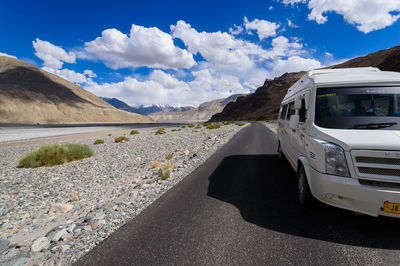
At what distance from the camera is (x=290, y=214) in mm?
3801

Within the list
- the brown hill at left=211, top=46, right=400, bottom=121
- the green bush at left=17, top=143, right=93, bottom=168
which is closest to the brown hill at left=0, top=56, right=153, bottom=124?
the brown hill at left=211, top=46, right=400, bottom=121

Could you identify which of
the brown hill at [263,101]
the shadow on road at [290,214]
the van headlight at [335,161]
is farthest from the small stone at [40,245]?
the brown hill at [263,101]

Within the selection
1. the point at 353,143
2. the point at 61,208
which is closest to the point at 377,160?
the point at 353,143

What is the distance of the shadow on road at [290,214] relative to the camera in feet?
10.0

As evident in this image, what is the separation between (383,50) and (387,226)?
129m

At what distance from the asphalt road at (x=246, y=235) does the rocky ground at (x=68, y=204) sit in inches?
19.8

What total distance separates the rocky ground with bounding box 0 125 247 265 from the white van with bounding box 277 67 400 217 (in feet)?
12.4

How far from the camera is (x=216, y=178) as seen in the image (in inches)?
241

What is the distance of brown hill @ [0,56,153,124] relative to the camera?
272 ft

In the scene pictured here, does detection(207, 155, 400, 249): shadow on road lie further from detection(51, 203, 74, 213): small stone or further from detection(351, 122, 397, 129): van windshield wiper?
detection(51, 203, 74, 213): small stone

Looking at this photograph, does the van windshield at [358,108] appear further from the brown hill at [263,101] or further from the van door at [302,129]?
the brown hill at [263,101]

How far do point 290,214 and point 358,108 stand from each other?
8.06 ft

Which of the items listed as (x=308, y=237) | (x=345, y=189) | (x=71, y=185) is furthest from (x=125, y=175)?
(x=345, y=189)

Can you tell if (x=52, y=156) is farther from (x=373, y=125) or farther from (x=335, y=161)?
(x=373, y=125)
